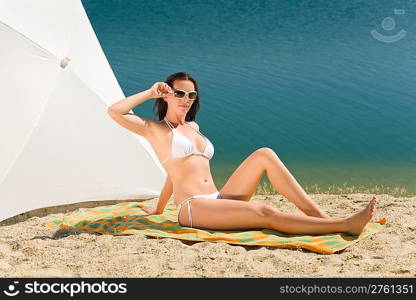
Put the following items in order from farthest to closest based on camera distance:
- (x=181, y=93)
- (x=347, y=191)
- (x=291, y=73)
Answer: (x=291, y=73), (x=347, y=191), (x=181, y=93)

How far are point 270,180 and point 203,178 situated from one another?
1.48 feet

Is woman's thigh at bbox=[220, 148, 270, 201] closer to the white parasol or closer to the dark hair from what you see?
the dark hair

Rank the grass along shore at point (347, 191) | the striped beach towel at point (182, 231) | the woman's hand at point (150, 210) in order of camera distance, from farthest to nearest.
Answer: the grass along shore at point (347, 191)
the woman's hand at point (150, 210)
the striped beach towel at point (182, 231)

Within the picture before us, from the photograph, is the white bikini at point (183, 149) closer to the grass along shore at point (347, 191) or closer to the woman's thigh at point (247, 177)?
the woman's thigh at point (247, 177)

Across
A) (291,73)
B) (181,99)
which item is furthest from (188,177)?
(291,73)

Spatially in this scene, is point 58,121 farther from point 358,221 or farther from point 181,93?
point 358,221

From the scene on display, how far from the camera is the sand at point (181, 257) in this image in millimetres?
3090

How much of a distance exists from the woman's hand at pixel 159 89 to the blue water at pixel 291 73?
504 centimetres

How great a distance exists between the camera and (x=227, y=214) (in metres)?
3.72

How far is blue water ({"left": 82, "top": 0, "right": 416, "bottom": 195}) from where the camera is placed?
34.7 ft

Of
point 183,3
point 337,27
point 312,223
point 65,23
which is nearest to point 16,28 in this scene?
point 65,23

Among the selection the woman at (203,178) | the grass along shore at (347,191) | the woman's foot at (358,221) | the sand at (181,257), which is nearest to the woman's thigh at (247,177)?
the woman at (203,178)

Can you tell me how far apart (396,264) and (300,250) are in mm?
579

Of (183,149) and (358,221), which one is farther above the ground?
(183,149)
